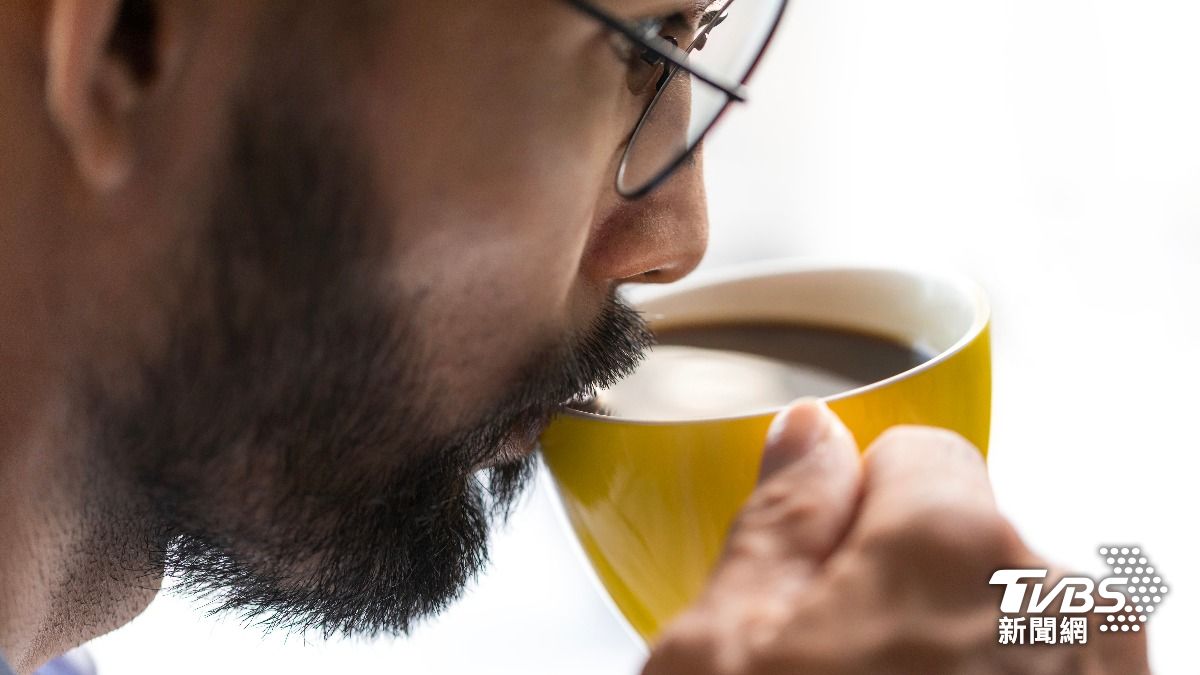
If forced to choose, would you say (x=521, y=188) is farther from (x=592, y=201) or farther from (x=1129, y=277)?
(x=1129, y=277)

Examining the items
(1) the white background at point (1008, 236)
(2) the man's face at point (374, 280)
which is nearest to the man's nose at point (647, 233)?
(2) the man's face at point (374, 280)

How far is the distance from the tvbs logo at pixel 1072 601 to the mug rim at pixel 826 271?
0.08m

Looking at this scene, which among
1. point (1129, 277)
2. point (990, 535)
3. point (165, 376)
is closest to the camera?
point (990, 535)

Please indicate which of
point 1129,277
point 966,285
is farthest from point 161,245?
point 1129,277

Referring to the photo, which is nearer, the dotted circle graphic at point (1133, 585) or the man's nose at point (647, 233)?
the dotted circle graphic at point (1133, 585)

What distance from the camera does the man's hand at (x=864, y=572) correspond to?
1.07 feet

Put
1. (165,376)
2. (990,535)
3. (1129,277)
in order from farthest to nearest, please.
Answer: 1. (1129,277)
2. (165,376)
3. (990,535)

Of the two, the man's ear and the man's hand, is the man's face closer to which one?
the man's ear

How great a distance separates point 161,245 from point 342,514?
14 cm

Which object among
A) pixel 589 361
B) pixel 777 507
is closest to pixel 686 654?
pixel 777 507

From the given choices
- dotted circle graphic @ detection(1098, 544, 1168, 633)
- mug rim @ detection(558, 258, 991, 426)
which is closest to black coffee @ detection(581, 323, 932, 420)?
mug rim @ detection(558, 258, 991, 426)

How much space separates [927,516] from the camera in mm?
337

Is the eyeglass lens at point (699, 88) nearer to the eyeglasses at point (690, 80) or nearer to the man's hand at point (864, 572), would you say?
the eyeglasses at point (690, 80)

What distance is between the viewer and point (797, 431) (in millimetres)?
368
